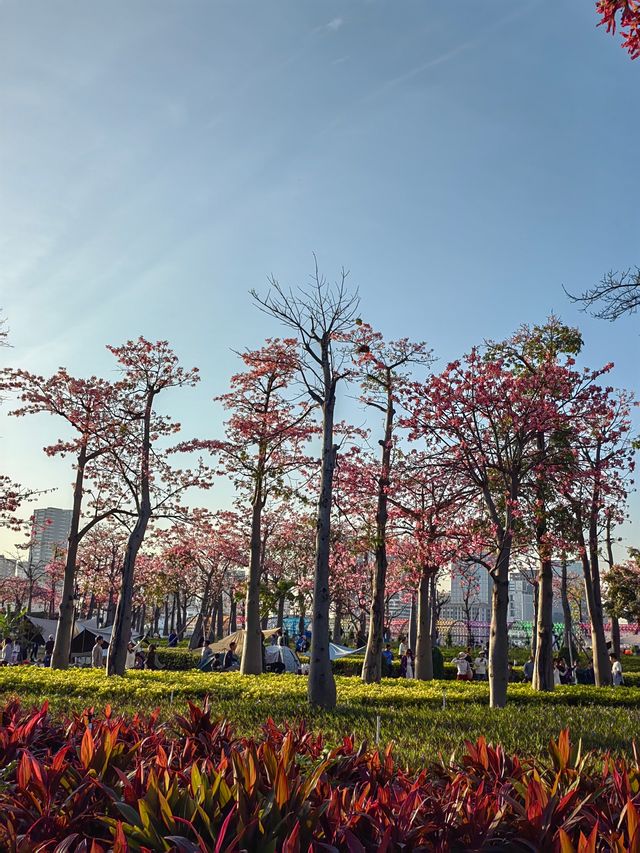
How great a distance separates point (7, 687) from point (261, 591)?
7350mm

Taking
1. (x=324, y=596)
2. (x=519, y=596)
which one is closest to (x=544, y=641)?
(x=324, y=596)

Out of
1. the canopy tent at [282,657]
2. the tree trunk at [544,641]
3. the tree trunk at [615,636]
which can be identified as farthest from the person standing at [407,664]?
the tree trunk at [615,636]

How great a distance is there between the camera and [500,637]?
14516mm

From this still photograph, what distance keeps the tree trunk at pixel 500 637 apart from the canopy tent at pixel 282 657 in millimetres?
14768

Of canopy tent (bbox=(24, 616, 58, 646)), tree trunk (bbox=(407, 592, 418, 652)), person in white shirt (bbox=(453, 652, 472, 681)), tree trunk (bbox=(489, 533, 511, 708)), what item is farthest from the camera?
canopy tent (bbox=(24, 616, 58, 646))

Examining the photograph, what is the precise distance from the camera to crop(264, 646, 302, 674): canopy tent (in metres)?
27.8

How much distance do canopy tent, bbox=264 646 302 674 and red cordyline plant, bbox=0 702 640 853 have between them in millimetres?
24188

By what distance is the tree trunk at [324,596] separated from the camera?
12.6 m

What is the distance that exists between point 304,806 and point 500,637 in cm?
1218

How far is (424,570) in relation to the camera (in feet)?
64.0

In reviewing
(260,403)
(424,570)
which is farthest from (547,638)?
(260,403)

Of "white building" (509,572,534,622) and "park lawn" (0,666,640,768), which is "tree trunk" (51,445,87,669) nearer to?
"park lawn" (0,666,640,768)

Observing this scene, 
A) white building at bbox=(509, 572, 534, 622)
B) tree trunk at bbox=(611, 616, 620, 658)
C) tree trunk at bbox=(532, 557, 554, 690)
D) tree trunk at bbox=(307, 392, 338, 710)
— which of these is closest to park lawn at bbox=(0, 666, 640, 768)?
tree trunk at bbox=(307, 392, 338, 710)

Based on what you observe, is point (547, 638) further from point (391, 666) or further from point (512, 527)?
point (391, 666)
